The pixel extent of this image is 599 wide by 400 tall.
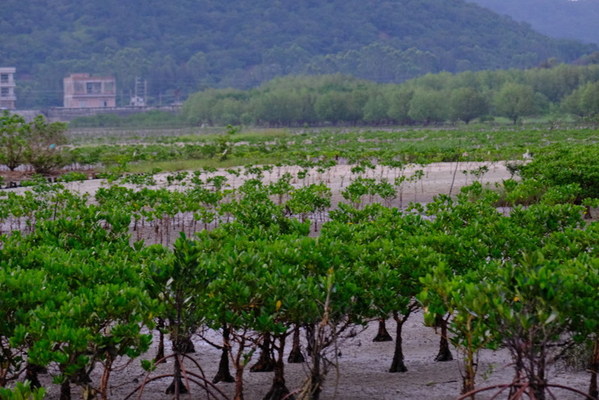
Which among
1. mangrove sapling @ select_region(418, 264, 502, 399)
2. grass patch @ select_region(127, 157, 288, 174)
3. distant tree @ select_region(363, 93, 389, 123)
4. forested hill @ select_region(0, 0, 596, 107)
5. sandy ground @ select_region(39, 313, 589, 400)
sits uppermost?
forested hill @ select_region(0, 0, 596, 107)

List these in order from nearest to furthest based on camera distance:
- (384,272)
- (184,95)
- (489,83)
A: (384,272) < (489,83) < (184,95)

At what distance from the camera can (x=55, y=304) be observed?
7383 millimetres

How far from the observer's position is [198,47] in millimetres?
177875

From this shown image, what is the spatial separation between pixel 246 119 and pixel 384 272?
92897 mm

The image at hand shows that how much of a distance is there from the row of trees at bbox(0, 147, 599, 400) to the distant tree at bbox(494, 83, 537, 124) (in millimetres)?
78126

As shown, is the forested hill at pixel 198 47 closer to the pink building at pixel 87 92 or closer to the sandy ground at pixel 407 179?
the pink building at pixel 87 92

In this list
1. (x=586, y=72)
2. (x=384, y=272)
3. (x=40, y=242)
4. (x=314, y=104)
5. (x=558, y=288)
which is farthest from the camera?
(x=586, y=72)

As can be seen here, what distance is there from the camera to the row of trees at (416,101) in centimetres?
8844

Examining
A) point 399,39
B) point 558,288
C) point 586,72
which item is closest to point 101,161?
point 558,288

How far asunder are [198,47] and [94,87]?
1784 inches

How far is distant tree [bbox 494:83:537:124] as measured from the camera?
86.6 m

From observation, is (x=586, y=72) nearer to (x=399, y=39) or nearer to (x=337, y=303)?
(x=399, y=39)

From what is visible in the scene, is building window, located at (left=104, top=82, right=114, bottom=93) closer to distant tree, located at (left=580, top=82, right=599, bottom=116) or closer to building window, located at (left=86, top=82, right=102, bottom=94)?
building window, located at (left=86, top=82, right=102, bottom=94)

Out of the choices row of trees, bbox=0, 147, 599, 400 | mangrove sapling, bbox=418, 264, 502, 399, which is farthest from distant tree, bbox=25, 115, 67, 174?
mangrove sapling, bbox=418, 264, 502, 399
